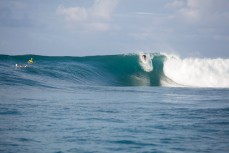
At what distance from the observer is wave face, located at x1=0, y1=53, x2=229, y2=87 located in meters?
26.0

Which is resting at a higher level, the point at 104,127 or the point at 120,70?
the point at 120,70

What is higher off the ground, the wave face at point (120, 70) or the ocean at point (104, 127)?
the wave face at point (120, 70)

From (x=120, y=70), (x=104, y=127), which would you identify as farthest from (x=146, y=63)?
(x=104, y=127)

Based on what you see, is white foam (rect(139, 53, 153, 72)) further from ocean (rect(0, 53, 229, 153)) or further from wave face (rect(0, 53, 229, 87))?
ocean (rect(0, 53, 229, 153))

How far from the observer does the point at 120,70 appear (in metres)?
32.6

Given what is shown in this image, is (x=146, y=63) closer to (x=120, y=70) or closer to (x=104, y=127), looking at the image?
(x=120, y=70)

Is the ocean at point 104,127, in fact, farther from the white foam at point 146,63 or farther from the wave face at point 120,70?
the white foam at point 146,63

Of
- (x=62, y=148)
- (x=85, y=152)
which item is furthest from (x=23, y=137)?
(x=85, y=152)

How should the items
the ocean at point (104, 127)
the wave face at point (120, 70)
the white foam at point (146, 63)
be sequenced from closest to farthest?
the ocean at point (104, 127), the wave face at point (120, 70), the white foam at point (146, 63)

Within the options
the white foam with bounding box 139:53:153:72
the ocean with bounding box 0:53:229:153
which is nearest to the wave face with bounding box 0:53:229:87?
the white foam with bounding box 139:53:153:72

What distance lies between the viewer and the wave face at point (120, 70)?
26.0 meters

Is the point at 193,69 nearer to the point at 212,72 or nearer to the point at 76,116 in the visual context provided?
the point at 212,72

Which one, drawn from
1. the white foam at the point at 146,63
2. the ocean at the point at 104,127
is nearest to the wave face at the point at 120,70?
the white foam at the point at 146,63

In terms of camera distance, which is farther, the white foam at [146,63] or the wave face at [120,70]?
the white foam at [146,63]
